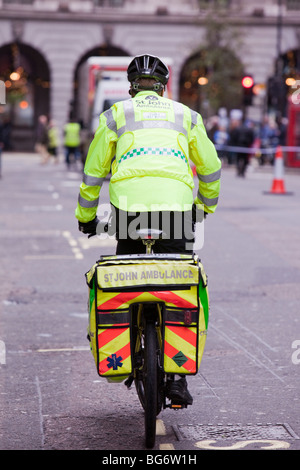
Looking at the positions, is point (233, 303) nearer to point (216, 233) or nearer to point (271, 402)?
point (271, 402)

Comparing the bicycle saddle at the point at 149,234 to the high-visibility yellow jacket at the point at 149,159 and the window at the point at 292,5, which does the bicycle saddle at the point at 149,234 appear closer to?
the high-visibility yellow jacket at the point at 149,159

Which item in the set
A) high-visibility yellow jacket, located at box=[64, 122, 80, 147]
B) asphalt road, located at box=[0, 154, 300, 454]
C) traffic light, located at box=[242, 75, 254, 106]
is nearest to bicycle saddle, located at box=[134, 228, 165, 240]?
asphalt road, located at box=[0, 154, 300, 454]

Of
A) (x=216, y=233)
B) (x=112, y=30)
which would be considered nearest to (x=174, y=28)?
(x=112, y=30)

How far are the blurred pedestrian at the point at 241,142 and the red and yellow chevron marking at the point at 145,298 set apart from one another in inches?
938

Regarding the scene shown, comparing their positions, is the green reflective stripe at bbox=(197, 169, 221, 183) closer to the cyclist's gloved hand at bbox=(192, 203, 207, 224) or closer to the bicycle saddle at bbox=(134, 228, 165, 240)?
the cyclist's gloved hand at bbox=(192, 203, 207, 224)

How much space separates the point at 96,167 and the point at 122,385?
164 cm

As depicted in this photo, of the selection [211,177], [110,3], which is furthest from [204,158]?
[110,3]

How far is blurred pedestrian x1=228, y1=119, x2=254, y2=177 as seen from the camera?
28406mm

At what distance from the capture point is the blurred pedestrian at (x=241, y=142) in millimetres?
28406

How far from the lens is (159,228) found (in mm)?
4734

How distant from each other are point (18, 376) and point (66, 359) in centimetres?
53

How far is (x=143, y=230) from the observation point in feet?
15.3

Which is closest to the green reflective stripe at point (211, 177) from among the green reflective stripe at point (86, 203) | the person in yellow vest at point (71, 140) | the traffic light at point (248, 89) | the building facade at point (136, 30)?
the green reflective stripe at point (86, 203)

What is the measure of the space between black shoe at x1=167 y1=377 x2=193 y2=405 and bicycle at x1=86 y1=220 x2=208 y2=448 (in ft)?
0.17
